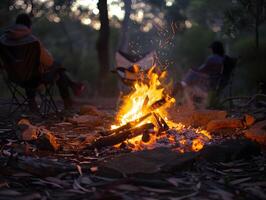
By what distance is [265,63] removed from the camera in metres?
14.4

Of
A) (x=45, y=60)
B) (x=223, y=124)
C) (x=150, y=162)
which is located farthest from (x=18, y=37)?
(x=150, y=162)

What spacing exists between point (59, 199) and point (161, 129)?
2.27 m

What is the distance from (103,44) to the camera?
1252 cm

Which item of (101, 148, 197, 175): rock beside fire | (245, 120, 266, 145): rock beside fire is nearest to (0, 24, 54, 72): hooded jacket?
(101, 148, 197, 175): rock beside fire

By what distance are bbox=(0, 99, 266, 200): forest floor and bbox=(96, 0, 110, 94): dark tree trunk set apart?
7766mm

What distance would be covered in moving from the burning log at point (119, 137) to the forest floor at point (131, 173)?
8cm

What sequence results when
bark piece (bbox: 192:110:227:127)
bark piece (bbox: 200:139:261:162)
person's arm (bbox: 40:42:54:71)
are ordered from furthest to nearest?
person's arm (bbox: 40:42:54:71) → bark piece (bbox: 192:110:227:127) → bark piece (bbox: 200:139:261:162)

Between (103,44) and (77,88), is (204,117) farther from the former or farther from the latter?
(103,44)

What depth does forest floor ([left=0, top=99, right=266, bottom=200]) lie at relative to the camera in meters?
3.20

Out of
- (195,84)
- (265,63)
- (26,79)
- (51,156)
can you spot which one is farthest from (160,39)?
(51,156)

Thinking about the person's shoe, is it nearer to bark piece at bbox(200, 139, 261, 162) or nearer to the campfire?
the campfire

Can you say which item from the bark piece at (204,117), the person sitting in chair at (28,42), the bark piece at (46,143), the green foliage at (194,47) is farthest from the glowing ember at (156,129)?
the green foliage at (194,47)

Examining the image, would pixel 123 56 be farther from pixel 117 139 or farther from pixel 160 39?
pixel 160 39

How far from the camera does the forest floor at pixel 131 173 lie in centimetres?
320
